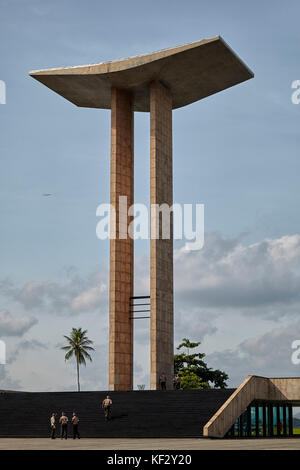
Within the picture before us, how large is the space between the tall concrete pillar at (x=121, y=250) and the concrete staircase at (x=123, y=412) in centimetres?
729

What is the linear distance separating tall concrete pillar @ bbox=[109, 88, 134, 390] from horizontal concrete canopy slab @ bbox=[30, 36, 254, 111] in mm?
1550

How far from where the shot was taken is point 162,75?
4894 cm

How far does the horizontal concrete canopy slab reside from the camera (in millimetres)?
46812

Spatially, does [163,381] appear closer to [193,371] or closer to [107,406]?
[107,406]

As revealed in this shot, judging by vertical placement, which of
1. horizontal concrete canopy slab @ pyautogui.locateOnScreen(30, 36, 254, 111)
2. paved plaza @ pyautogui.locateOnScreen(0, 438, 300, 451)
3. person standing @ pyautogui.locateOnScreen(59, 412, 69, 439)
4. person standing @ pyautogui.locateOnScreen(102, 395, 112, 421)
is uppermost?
horizontal concrete canopy slab @ pyautogui.locateOnScreen(30, 36, 254, 111)

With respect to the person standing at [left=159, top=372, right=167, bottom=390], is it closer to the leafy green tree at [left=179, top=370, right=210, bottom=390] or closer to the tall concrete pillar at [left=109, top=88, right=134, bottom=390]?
the tall concrete pillar at [left=109, top=88, right=134, bottom=390]

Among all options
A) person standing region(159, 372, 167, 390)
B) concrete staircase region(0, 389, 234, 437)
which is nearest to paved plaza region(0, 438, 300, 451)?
concrete staircase region(0, 389, 234, 437)

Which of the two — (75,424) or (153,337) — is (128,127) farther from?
(75,424)

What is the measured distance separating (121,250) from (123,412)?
46.5 ft

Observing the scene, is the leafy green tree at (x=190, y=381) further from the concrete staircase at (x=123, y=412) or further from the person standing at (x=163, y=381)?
the concrete staircase at (x=123, y=412)

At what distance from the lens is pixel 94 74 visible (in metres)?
48.9
